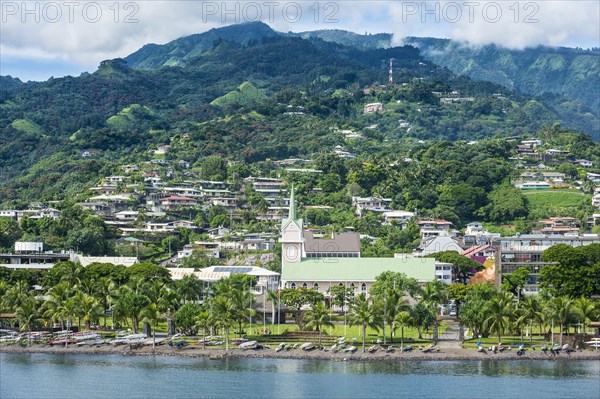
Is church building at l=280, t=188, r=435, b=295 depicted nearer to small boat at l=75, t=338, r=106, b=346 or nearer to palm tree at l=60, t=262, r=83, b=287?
palm tree at l=60, t=262, r=83, b=287

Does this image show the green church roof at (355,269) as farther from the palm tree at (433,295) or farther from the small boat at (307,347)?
the small boat at (307,347)

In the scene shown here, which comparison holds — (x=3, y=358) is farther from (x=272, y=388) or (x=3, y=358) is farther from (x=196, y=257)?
(x=196, y=257)

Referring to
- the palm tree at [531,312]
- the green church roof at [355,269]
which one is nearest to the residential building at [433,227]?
the green church roof at [355,269]

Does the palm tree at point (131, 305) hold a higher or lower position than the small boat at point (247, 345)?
higher

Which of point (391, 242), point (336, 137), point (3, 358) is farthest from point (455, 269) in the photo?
point (336, 137)

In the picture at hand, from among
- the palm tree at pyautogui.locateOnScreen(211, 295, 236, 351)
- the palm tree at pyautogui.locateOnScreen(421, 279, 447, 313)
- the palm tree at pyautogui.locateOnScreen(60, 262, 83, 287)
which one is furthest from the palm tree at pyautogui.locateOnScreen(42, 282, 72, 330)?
the palm tree at pyautogui.locateOnScreen(421, 279, 447, 313)

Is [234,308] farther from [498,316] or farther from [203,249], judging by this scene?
[203,249]
